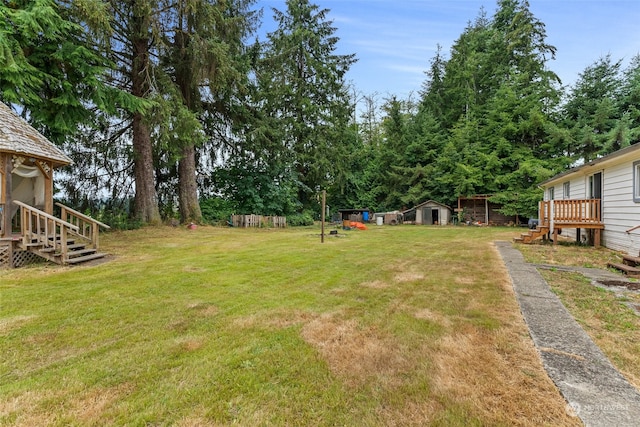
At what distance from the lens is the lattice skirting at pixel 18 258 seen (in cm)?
652

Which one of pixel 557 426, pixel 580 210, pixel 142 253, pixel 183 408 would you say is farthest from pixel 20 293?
pixel 580 210

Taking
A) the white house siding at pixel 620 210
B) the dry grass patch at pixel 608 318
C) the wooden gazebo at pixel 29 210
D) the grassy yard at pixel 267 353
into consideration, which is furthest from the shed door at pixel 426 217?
the wooden gazebo at pixel 29 210

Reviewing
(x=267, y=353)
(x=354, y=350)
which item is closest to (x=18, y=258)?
(x=267, y=353)

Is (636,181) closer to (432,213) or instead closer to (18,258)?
(18,258)

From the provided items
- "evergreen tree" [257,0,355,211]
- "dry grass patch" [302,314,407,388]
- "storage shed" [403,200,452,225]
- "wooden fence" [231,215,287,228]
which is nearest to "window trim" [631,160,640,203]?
"dry grass patch" [302,314,407,388]

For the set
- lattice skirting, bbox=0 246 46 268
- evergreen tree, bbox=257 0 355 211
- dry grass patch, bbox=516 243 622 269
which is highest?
evergreen tree, bbox=257 0 355 211

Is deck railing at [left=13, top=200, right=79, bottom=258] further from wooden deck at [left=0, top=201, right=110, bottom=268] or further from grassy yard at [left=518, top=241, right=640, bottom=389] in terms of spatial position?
grassy yard at [left=518, top=241, right=640, bottom=389]

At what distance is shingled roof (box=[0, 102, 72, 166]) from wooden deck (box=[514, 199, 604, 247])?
1556 centimetres

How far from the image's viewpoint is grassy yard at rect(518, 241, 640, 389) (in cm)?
271

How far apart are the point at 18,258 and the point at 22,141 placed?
2.87m

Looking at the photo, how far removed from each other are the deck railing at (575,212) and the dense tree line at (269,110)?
11.1m

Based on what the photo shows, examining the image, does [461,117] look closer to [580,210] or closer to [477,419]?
[580,210]

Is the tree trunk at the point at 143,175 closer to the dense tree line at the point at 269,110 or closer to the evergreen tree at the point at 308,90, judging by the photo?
the dense tree line at the point at 269,110

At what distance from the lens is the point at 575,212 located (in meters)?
10.2
